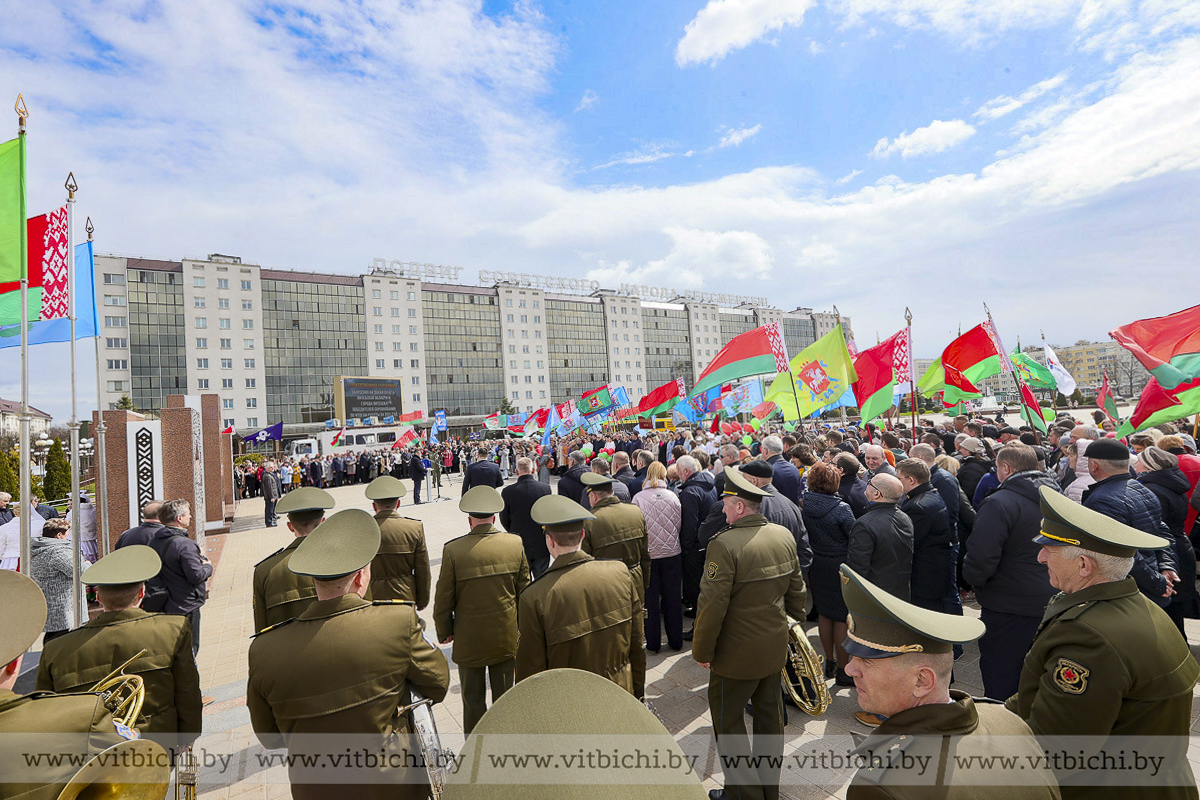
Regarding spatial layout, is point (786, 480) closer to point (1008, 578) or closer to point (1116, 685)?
point (1008, 578)

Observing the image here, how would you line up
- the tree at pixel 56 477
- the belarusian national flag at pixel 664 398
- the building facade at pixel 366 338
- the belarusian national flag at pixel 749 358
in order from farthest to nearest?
the building facade at pixel 366 338 < the belarusian national flag at pixel 664 398 < the tree at pixel 56 477 < the belarusian national flag at pixel 749 358

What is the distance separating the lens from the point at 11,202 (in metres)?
5.48

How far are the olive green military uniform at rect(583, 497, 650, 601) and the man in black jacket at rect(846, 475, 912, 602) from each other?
1795 mm

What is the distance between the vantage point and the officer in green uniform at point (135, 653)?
299cm

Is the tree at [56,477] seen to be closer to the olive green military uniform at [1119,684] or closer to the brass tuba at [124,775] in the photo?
the brass tuba at [124,775]

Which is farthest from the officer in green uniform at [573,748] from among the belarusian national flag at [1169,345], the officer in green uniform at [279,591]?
the belarusian national flag at [1169,345]

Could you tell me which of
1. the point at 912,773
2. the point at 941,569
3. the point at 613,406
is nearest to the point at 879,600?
the point at 912,773

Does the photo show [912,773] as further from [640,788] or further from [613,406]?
[613,406]

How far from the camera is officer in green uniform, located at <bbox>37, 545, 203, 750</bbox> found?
299 cm

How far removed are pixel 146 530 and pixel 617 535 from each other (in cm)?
427

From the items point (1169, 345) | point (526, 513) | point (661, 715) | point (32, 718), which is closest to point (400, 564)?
point (526, 513)

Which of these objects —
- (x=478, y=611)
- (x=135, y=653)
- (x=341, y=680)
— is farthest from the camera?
(x=478, y=611)

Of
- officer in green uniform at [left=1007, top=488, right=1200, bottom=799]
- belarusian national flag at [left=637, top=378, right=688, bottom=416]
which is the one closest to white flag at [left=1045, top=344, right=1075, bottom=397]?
belarusian national flag at [left=637, top=378, right=688, bottom=416]

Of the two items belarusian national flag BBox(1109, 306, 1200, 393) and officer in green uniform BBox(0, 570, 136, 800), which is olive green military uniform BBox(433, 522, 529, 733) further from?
belarusian national flag BBox(1109, 306, 1200, 393)
